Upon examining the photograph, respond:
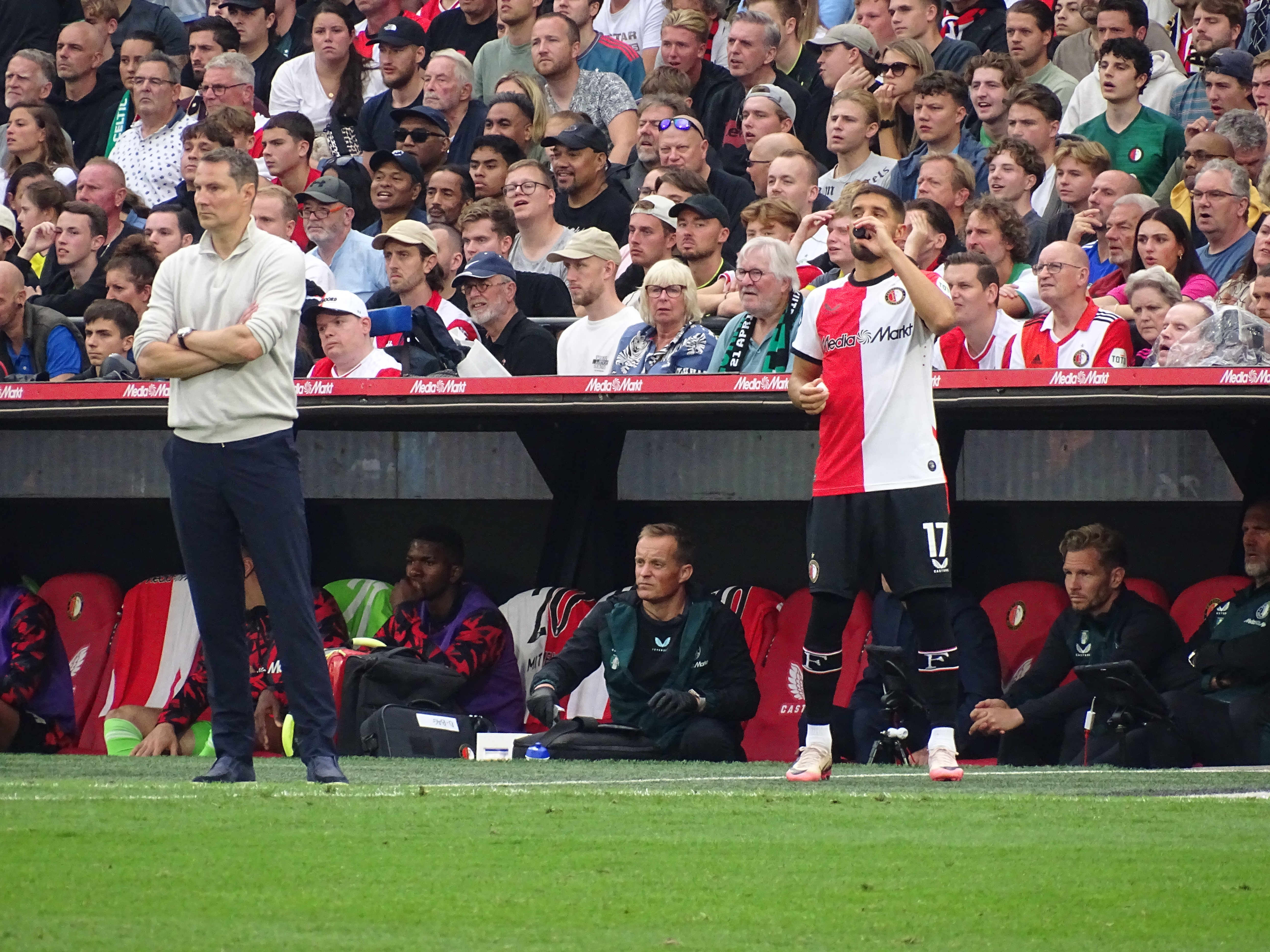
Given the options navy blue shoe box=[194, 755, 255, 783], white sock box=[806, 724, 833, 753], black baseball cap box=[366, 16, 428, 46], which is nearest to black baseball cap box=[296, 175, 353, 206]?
black baseball cap box=[366, 16, 428, 46]

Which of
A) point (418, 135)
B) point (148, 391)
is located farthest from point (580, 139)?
point (148, 391)

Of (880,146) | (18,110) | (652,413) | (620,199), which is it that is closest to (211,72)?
(18,110)

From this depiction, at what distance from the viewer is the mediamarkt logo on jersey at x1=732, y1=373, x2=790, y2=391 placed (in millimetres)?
8555

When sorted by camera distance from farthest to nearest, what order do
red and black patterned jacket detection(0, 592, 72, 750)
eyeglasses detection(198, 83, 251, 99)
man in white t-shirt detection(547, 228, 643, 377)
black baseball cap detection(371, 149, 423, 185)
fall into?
eyeglasses detection(198, 83, 251, 99) < black baseball cap detection(371, 149, 423, 185) < red and black patterned jacket detection(0, 592, 72, 750) < man in white t-shirt detection(547, 228, 643, 377)

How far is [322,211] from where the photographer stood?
11703mm

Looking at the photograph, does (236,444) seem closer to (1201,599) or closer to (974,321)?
(974,321)

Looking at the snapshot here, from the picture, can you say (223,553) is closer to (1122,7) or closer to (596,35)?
(1122,7)

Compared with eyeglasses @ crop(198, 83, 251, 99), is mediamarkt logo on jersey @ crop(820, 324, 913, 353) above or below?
below

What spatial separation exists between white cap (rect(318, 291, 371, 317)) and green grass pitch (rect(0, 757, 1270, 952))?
11.8 ft

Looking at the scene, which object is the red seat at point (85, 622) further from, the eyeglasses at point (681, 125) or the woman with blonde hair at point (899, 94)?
the woman with blonde hair at point (899, 94)

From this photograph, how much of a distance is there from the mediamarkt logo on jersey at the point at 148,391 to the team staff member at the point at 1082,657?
13.6 ft

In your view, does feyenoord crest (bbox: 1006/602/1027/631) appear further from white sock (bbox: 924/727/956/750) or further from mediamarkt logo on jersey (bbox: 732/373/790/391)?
white sock (bbox: 924/727/956/750)

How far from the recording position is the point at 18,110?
47.0 ft

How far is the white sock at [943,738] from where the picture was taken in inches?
279
